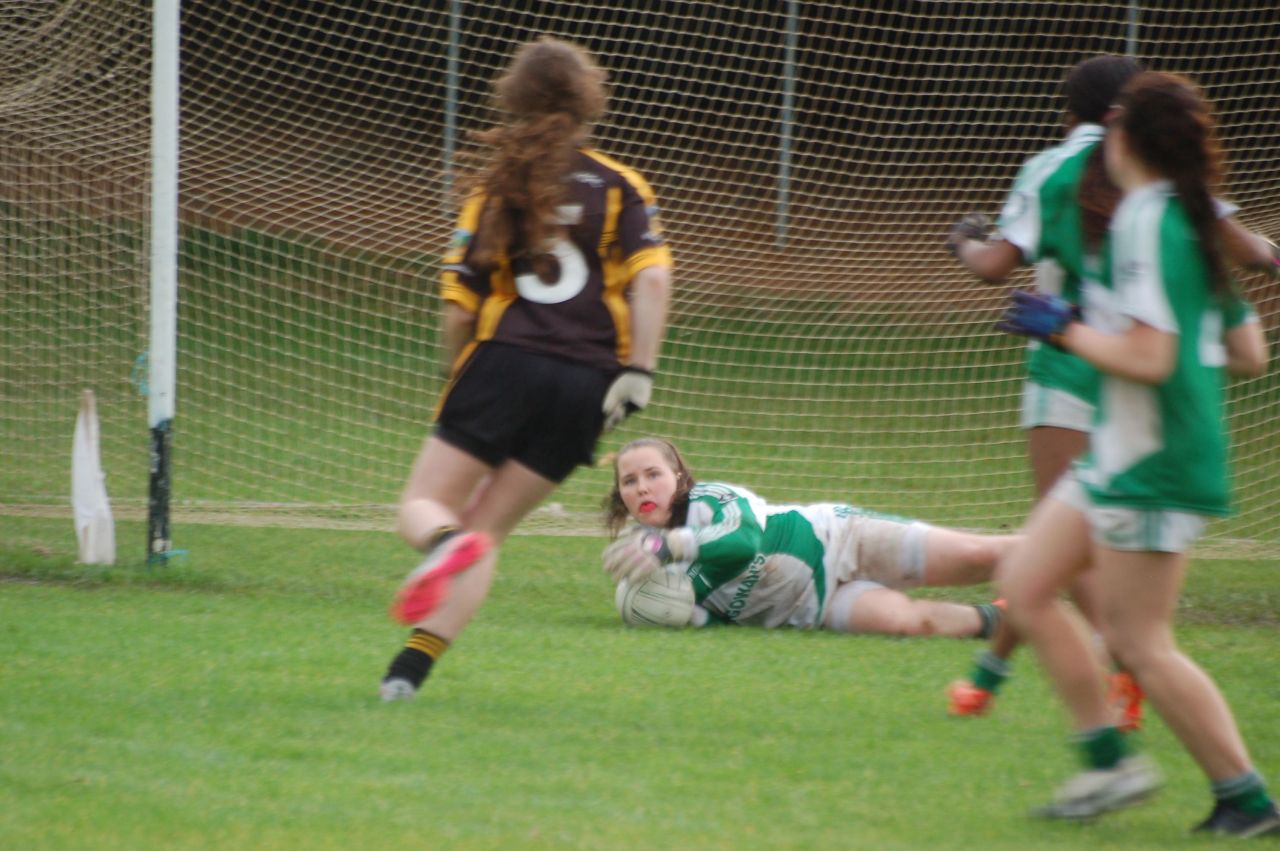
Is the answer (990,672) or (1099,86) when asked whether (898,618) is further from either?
(1099,86)

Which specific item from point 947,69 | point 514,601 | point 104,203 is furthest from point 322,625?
point 947,69

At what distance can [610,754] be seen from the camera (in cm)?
357

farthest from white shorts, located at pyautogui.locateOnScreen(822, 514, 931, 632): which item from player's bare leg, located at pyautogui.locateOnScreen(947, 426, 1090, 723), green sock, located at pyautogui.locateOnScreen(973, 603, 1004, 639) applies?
player's bare leg, located at pyautogui.locateOnScreen(947, 426, 1090, 723)

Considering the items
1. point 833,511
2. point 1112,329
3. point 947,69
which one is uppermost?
point 947,69

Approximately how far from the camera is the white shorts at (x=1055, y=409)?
372cm

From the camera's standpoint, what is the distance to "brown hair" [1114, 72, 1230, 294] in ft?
9.23

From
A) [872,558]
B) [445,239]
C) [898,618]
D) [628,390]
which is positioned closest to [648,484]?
[872,558]

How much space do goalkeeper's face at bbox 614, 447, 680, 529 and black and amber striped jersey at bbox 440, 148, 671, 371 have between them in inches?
57.7

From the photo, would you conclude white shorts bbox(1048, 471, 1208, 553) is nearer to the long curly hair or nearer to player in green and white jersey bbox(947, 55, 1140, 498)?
player in green and white jersey bbox(947, 55, 1140, 498)

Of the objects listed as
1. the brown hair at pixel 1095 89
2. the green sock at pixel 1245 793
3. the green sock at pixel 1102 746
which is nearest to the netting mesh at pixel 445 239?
the brown hair at pixel 1095 89

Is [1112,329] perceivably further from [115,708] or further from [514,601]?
[514,601]

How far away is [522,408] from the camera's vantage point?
3791 millimetres

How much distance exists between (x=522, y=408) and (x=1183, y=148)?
1.69 metres

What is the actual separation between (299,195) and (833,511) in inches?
264
